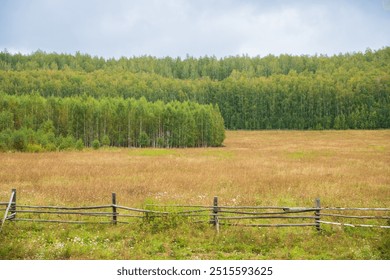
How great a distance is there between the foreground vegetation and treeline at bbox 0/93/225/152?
3815cm

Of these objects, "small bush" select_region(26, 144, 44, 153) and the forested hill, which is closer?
"small bush" select_region(26, 144, 44, 153)

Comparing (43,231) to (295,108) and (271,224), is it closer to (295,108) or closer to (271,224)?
(271,224)

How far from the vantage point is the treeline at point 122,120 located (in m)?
68.6

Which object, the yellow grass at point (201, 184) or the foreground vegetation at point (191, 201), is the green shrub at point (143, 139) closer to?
the foreground vegetation at point (191, 201)

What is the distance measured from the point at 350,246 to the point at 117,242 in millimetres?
7216

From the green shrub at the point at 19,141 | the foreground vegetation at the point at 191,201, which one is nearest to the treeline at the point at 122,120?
the green shrub at the point at 19,141

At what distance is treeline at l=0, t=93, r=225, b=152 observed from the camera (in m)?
68.6

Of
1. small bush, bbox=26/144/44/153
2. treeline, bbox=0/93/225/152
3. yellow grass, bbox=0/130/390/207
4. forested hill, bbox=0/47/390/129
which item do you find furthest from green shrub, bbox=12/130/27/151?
forested hill, bbox=0/47/390/129

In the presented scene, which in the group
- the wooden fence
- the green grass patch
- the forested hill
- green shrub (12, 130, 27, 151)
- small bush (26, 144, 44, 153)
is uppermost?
the forested hill

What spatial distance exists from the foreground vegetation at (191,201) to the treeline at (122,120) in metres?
38.2

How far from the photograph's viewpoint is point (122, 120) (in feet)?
246

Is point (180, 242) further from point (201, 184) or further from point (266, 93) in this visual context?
point (266, 93)

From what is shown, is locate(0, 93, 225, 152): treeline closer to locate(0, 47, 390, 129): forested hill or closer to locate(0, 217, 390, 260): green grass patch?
locate(0, 47, 390, 129): forested hill
